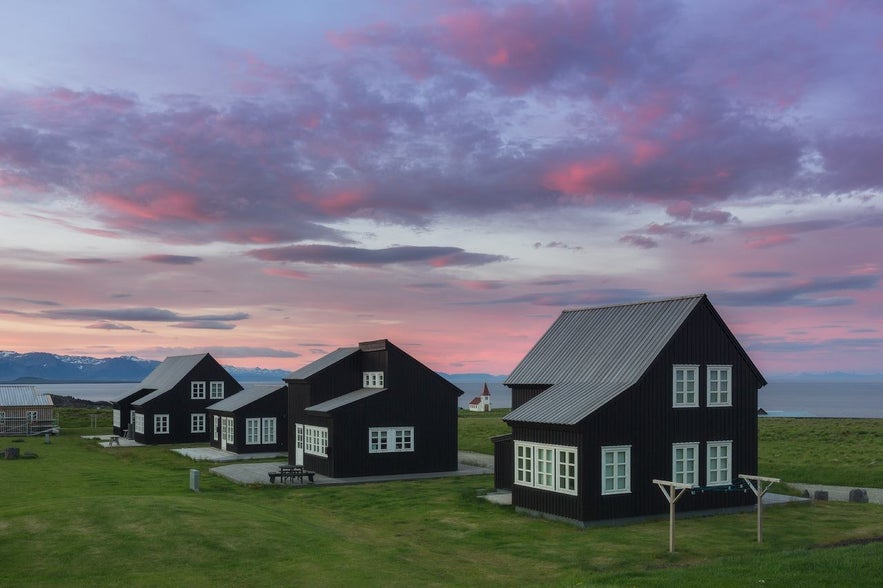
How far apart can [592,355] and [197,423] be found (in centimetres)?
4833

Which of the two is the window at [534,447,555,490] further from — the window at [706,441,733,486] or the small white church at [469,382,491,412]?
the small white church at [469,382,491,412]

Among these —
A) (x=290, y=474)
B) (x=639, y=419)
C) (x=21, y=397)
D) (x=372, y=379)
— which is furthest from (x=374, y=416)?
(x=21, y=397)

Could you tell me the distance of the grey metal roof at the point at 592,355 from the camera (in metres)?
33.8

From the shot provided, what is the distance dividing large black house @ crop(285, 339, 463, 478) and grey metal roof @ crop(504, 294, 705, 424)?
9.66m

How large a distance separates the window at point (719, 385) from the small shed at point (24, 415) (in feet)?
218

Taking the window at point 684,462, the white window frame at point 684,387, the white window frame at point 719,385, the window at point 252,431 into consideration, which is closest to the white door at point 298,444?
the window at point 252,431

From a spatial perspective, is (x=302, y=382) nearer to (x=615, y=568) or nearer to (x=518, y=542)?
(x=518, y=542)

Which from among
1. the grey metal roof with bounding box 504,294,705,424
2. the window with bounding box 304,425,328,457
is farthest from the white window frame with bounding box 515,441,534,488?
the window with bounding box 304,425,328,457

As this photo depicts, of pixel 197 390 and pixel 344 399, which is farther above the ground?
pixel 344 399

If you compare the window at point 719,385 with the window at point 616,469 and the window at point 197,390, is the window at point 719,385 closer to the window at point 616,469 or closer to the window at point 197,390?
the window at point 616,469

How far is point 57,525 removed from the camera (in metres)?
27.9

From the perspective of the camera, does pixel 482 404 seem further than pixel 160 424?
Yes

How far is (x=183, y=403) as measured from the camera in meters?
74.3

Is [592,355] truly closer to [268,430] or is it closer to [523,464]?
[523,464]
